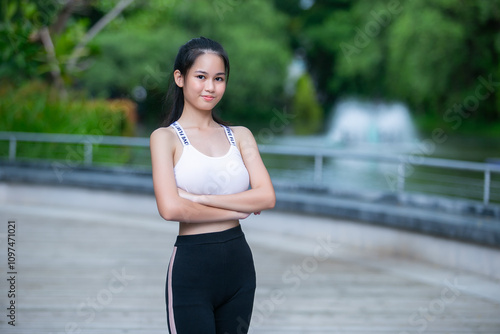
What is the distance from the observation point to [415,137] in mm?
34500

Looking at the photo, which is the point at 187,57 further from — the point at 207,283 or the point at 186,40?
the point at 186,40

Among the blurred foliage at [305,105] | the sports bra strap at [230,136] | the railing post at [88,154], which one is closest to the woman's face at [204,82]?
the sports bra strap at [230,136]

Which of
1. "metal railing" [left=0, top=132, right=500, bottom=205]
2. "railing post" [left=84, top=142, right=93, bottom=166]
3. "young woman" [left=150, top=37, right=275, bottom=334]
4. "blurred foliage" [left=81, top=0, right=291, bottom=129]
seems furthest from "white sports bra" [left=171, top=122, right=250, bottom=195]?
"blurred foliage" [left=81, top=0, right=291, bottom=129]

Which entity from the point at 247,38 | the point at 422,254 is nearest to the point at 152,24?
the point at 247,38

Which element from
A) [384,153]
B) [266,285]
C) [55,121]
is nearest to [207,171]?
[266,285]

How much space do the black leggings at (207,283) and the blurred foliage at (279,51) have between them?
29.5 inches

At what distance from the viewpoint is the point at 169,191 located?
236 cm

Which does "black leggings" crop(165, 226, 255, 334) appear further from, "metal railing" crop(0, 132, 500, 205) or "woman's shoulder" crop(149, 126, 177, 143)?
"metal railing" crop(0, 132, 500, 205)

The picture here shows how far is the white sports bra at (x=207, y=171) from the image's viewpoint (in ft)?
7.82

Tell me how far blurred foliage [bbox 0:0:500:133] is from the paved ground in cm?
212

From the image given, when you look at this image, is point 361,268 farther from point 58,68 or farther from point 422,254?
point 58,68

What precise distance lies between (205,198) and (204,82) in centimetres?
43

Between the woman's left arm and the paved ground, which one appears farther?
the paved ground

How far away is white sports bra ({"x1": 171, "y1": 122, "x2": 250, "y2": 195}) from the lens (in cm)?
238
